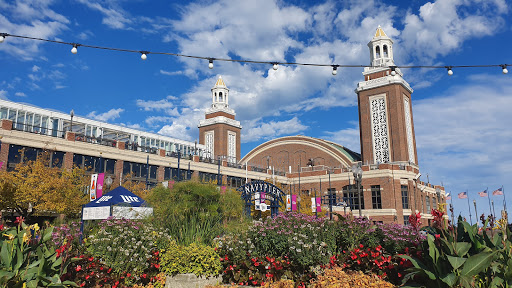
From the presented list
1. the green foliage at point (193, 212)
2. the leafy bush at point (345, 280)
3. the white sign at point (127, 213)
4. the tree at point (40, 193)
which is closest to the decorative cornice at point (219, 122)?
the tree at point (40, 193)

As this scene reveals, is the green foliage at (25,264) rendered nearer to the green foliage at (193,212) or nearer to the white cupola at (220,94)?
the green foliage at (193,212)

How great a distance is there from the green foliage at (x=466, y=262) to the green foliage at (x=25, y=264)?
230 inches

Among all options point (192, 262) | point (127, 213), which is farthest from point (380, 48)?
point (192, 262)

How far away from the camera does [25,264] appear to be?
5.88 meters

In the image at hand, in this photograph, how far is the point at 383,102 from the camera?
6034 centimetres

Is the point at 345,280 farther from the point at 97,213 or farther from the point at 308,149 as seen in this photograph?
the point at 308,149

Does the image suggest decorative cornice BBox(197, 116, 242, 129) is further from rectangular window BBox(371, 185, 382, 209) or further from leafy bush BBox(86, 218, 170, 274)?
leafy bush BBox(86, 218, 170, 274)

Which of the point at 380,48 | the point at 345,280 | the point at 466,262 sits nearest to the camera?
the point at 466,262

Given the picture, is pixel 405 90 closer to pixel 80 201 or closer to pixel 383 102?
pixel 383 102

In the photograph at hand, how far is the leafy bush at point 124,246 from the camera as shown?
9266mm

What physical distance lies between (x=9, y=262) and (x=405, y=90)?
64.3 metres

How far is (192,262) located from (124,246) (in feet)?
6.20

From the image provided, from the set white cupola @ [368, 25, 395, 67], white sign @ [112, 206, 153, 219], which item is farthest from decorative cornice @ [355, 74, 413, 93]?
white sign @ [112, 206, 153, 219]

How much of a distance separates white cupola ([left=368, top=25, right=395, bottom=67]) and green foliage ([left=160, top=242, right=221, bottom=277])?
187 feet
